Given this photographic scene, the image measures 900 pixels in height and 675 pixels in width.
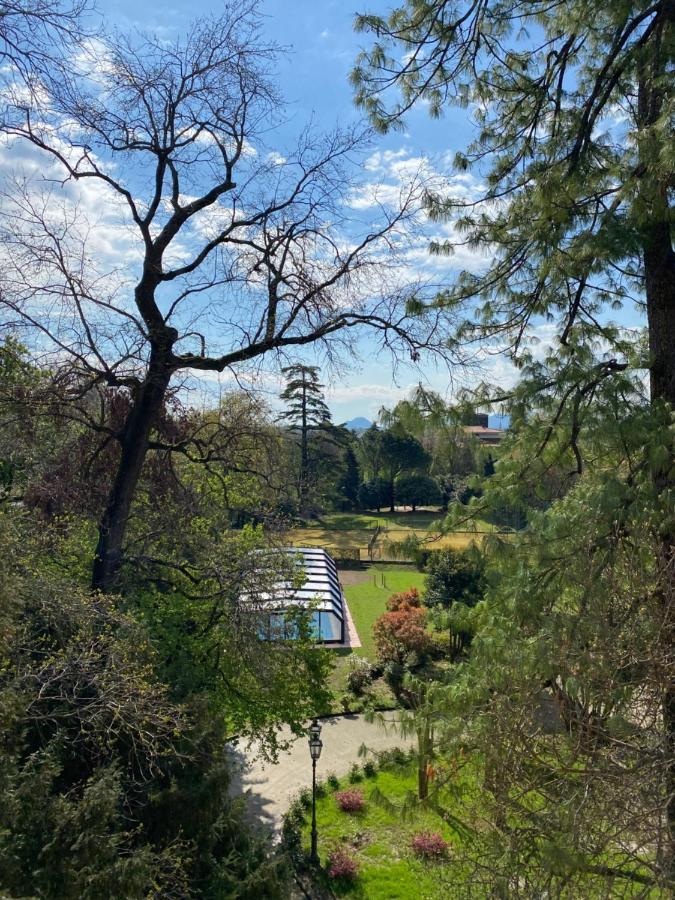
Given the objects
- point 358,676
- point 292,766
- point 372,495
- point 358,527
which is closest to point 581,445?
point 292,766

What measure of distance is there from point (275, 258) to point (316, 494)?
156 inches

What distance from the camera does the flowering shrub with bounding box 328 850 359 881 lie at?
908cm

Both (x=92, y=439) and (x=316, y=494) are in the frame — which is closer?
(x=92, y=439)

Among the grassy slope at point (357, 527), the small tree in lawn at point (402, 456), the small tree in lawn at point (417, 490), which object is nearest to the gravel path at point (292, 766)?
the grassy slope at point (357, 527)

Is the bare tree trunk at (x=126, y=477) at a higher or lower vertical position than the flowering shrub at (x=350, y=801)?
higher

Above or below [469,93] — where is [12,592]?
below

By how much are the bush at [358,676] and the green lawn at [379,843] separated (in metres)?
4.12

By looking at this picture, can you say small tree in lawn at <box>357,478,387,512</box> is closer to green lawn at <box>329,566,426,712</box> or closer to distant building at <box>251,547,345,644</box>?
green lawn at <box>329,566,426,712</box>

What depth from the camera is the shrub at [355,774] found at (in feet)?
39.6

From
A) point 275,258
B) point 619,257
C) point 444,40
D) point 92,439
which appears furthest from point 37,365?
point 619,257

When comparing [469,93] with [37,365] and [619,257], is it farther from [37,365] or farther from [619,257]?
[37,365]

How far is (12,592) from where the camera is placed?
14.9ft

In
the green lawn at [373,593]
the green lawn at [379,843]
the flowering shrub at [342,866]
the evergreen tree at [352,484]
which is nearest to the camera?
the green lawn at [379,843]

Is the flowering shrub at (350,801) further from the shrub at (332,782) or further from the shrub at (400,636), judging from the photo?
the shrub at (400,636)
